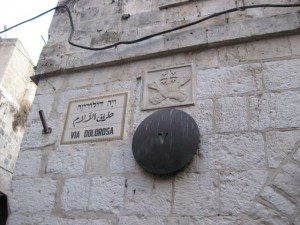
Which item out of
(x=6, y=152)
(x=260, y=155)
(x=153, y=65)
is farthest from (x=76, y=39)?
(x=6, y=152)

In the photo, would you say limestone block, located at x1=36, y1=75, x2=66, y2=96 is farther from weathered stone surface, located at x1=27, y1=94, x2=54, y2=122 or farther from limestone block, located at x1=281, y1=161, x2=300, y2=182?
limestone block, located at x1=281, y1=161, x2=300, y2=182

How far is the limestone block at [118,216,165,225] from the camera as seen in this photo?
84.5 inches

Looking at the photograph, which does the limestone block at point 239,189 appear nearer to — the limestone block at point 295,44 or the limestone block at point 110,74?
the limestone block at point 295,44

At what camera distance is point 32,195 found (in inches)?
101

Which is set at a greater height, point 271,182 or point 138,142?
point 138,142

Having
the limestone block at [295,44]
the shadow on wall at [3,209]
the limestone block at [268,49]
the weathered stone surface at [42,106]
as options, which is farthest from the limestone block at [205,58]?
the shadow on wall at [3,209]

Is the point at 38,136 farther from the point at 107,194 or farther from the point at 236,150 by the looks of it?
the point at 236,150

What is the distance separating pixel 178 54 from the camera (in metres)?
2.76

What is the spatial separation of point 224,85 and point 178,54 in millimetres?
511

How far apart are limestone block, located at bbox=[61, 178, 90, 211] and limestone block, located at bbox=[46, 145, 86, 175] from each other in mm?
77

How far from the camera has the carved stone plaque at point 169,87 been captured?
2514 millimetres

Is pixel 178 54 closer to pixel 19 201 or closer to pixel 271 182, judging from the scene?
pixel 271 182

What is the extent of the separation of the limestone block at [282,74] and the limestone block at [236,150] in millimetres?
398

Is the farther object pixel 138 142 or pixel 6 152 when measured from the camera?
pixel 6 152
